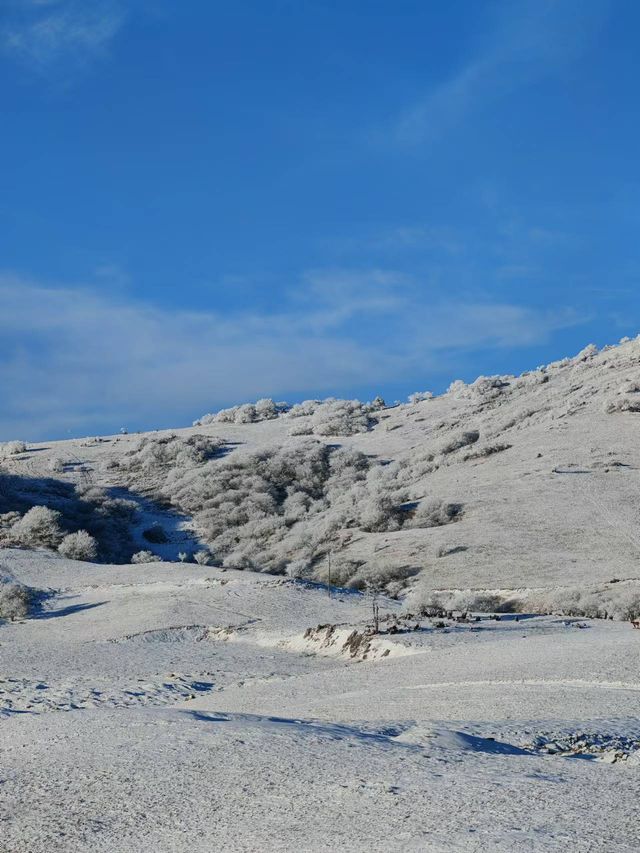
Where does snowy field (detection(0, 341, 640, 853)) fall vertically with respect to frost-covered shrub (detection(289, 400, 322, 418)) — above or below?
below

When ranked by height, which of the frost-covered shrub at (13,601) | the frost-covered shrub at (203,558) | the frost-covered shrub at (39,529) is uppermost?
the frost-covered shrub at (39,529)

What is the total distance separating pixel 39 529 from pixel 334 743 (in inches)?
1612

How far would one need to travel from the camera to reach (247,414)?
84.9 metres

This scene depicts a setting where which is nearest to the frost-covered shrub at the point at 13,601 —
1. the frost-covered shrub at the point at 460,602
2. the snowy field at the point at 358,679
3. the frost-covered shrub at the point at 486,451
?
the snowy field at the point at 358,679

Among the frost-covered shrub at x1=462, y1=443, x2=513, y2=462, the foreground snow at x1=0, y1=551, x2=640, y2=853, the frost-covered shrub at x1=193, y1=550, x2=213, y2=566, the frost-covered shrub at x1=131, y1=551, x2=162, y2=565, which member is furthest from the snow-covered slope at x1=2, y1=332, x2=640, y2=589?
the foreground snow at x1=0, y1=551, x2=640, y2=853

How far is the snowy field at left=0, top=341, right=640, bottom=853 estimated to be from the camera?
8070 mm

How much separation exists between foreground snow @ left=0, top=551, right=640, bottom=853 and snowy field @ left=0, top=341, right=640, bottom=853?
0.14ft

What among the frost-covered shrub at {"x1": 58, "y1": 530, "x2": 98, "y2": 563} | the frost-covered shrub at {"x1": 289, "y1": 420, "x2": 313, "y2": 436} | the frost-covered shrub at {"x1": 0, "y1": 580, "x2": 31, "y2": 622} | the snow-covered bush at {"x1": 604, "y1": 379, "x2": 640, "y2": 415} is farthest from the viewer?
the frost-covered shrub at {"x1": 289, "y1": 420, "x2": 313, "y2": 436}

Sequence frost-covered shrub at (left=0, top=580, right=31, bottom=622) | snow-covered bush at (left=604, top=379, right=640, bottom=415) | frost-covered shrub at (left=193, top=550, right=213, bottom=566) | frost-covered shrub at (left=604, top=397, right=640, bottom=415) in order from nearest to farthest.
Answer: frost-covered shrub at (left=0, top=580, right=31, bottom=622) → frost-covered shrub at (left=193, top=550, right=213, bottom=566) → frost-covered shrub at (left=604, top=397, right=640, bottom=415) → snow-covered bush at (left=604, top=379, right=640, bottom=415)

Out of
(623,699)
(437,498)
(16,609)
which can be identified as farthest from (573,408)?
(623,699)

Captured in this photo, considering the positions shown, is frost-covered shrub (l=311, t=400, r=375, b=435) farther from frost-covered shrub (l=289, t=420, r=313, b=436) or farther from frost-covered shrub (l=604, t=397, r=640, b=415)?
frost-covered shrub (l=604, t=397, r=640, b=415)

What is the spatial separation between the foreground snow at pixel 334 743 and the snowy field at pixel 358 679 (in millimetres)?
43

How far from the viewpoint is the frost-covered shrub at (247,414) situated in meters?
84.5

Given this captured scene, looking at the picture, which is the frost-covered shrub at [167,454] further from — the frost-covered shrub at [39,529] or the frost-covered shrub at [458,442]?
the frost-covered shrub at [458,442]
